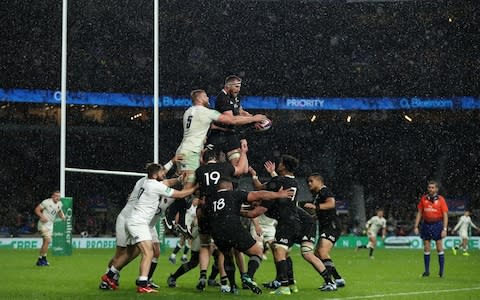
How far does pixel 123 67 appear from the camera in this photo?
50719 millimetres

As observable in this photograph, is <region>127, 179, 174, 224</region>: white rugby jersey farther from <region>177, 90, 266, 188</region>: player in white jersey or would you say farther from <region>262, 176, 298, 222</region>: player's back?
<region>262, 176, 298, 222</region>: player's back

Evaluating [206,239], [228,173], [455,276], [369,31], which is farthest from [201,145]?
[369,31]

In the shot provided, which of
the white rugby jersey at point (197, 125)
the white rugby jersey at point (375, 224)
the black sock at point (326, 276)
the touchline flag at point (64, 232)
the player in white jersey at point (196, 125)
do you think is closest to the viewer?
the player in white jersey at point (196, 125)

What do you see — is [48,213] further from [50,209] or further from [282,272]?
[282,272]

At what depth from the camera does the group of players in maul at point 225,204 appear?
12.5 meters

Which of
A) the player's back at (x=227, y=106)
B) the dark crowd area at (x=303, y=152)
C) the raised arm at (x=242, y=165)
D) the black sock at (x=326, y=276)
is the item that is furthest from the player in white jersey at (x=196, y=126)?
the dark crowd area at (x=303, y=152)

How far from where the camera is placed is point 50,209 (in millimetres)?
24688

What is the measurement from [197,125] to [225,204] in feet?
4.20

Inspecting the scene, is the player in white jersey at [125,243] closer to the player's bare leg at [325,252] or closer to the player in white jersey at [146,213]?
the player in white jersey at [146,213]

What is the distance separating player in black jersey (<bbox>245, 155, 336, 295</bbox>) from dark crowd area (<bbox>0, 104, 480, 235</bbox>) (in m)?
33.0

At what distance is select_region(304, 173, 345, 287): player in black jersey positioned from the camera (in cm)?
1468

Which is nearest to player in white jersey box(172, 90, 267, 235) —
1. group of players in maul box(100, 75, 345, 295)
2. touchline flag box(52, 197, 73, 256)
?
group of players in maul box(100, 75, 345, 295)

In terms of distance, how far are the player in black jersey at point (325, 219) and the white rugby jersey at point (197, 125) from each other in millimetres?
2885

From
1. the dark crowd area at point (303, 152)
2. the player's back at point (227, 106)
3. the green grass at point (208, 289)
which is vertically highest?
Answer: the dark crowd area at point (303, 152)
